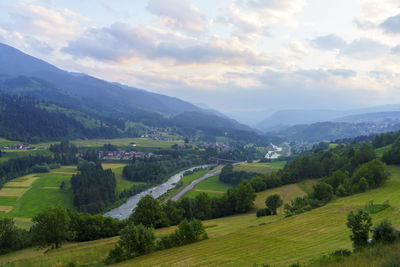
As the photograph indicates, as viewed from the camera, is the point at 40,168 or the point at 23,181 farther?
the point at 40,168

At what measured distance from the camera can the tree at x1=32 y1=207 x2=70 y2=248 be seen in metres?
35.7

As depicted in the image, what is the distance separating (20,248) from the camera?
132 feet

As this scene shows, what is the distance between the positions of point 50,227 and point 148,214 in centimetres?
1564

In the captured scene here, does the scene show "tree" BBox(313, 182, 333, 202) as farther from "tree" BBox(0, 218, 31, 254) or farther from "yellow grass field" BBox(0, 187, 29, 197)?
"yellow grass field" BBox(0, 187, 29, 197)

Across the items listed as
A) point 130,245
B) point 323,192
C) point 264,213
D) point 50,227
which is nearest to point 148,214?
point 50,227

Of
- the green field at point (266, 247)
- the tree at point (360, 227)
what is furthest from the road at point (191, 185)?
the tree at point (360, 227)

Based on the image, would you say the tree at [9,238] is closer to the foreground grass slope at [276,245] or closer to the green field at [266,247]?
the green field at [266,247]

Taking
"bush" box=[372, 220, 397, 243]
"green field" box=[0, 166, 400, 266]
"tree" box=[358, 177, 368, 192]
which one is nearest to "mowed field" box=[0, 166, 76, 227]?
"green field" box=[0, 166, 400, 266]

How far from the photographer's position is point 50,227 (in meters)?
35.8

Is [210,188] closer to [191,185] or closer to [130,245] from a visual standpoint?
[191,185]

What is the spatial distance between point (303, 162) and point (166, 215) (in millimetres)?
51238

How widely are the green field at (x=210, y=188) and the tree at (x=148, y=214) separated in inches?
1579

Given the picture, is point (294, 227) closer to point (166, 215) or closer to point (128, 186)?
point (166, 215)

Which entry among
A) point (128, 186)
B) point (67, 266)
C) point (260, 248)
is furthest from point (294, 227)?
point (128, 186)
